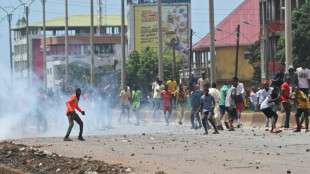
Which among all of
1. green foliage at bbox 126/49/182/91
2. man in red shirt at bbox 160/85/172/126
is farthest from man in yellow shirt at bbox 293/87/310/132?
green foliage at bbox 126/49/182/91

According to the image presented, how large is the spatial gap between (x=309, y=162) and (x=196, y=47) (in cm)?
8566

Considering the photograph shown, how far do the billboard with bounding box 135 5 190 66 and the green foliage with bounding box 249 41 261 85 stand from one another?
66617 millimetres

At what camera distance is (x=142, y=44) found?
15900 centimetres

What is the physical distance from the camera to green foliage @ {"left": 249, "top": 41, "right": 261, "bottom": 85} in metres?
86.9

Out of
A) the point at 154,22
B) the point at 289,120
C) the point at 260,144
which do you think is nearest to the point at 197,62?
the point at 154,22

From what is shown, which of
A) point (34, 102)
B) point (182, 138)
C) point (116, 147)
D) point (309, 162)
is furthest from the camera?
point (34, 102)

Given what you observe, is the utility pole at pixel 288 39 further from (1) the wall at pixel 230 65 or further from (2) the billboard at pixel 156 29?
(2) the billboard at pixel 156 29

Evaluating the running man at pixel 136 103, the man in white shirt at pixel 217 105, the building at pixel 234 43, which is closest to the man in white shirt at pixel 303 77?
the man in white shirt at pixel 217 105

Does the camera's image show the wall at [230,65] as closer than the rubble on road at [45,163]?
No

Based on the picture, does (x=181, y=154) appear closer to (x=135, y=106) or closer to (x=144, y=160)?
(x=144, y=160)

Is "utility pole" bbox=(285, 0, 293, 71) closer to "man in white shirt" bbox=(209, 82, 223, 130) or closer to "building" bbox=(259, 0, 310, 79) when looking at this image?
"man in white shirt" bbox=(209, 82, 223, 130)

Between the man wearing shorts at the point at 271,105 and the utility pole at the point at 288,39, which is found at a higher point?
the utility pole at the point at 288,39

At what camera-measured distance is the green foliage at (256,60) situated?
285ft

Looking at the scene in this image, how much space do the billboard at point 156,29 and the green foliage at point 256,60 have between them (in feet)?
219
